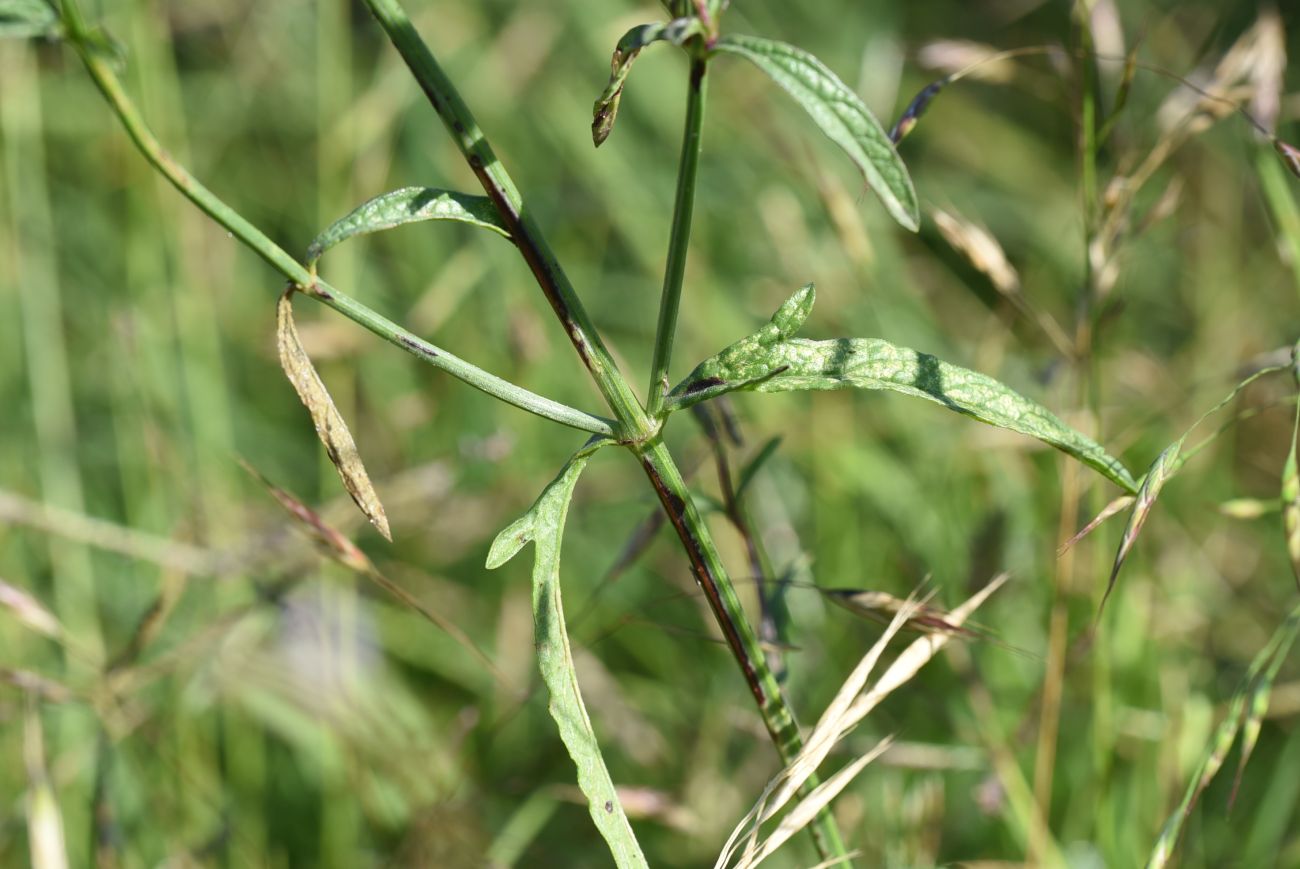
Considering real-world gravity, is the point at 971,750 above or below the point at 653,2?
below

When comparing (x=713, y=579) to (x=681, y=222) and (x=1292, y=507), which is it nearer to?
(x=681, y=222)

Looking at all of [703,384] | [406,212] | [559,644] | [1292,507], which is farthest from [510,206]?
[1292,507]

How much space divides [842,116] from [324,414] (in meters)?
0.38

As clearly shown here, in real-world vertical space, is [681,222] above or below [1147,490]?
above

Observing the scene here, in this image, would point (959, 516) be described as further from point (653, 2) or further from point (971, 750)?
point (653, 2)

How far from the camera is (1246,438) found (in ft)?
7.37

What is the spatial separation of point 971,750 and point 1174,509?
738 millimetres

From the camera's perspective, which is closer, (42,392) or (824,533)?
(824,533)

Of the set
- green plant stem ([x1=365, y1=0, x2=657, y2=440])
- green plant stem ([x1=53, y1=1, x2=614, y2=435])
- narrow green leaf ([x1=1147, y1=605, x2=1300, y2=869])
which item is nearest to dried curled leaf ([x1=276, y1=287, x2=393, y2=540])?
green plant stem ([x1=53, y1=1, x2=614, y2=435])

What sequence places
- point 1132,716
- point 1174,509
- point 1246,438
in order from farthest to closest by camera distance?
point 1246,438
point 1174,509
point 1132,716

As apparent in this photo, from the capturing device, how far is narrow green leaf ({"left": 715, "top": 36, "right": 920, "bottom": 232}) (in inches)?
25.6

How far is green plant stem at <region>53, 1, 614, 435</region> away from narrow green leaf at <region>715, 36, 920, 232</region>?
9.5 inches

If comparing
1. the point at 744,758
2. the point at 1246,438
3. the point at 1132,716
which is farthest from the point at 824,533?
the point at 1246,438

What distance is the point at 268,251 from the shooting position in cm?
71
